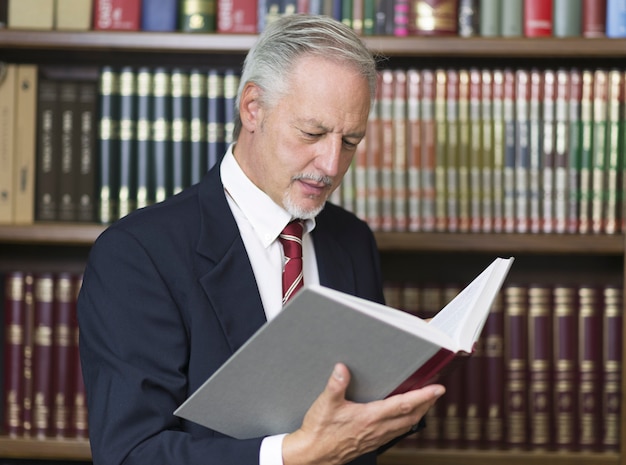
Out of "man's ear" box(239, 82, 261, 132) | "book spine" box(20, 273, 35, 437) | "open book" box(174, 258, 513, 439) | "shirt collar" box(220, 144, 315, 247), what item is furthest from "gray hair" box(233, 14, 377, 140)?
"book spine" box(20, 273, 35, 437)

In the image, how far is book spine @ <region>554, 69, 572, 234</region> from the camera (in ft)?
6.34

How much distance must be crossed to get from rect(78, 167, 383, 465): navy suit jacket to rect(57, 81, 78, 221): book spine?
58cm

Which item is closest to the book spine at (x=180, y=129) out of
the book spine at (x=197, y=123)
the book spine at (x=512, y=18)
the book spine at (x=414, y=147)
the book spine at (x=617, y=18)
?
the book spine at (x=197, y=123)

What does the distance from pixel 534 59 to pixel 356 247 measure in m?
0.76

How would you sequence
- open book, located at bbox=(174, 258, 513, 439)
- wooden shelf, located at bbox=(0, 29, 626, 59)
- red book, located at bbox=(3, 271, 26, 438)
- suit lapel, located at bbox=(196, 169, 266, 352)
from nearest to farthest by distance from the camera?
open book, located at bbox=(174, 258, 513, 439)
suit lapel, located at bbox=(196, 169, 266, 352)
wooden shelf, located at bbox=(0, 29, 626, 59)
red book, located at bbox=(3, 271, 26, 438)

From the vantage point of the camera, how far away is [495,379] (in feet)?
6.49

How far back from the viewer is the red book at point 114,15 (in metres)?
1.93

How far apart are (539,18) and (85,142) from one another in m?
0.98

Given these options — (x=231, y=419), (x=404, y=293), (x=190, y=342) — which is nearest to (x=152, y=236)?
(x=190, y=342)

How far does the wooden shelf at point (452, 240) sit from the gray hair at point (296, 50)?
1.82 feet

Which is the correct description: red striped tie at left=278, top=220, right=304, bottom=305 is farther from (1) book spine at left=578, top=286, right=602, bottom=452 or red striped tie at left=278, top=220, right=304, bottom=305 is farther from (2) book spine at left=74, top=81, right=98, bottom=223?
(1) book spine at left=578, top=286, right=602, bottom=452

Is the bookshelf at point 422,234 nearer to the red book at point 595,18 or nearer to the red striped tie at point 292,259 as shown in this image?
the red book at point 595,18

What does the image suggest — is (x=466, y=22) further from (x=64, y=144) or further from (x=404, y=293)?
(x=64, y=144)

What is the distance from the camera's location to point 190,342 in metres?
1.31
